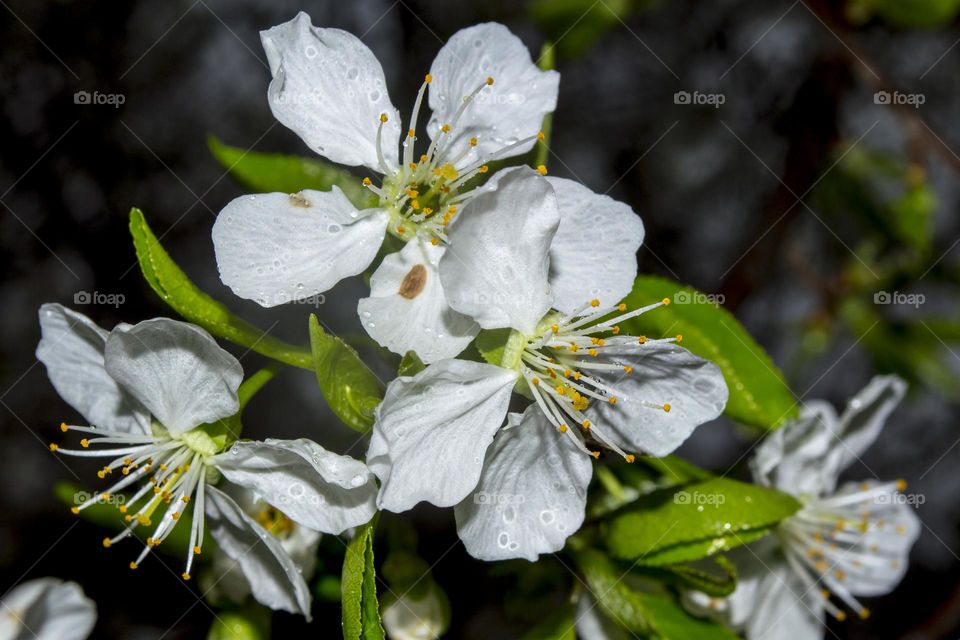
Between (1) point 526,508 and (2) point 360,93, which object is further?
(2) point 360,93

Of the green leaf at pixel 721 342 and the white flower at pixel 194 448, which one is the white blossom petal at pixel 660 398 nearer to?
the green leaf at pixel 721 342

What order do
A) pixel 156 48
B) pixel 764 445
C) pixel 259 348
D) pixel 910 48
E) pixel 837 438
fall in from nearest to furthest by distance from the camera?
pixel 259 348 → pixel 764 445 → pixel 837 438 → pixel 156 48 → pixel 910 48

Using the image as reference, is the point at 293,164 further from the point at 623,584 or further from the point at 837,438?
the point at 837,438

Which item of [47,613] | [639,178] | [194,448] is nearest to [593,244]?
[194,448]

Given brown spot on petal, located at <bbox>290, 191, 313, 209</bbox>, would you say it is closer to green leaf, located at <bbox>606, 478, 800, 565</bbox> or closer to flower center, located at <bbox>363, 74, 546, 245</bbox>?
flower center, located at <bbox>363, 74, 546, 245</bbox>

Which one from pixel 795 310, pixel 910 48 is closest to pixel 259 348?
pixel 795 310

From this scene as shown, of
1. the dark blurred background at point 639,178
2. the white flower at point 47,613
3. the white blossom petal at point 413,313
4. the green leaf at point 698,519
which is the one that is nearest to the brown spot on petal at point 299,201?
the white blossom petal at point 413,313
